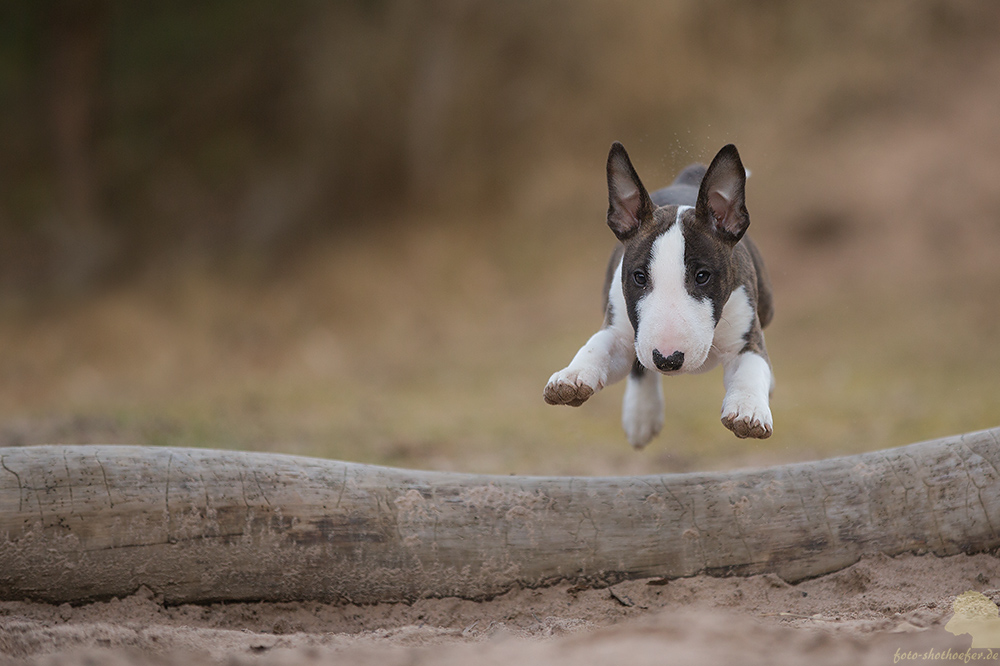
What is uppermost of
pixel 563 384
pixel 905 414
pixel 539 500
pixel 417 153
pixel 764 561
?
pixel 417 153

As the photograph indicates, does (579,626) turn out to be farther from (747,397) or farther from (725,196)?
(725,196)

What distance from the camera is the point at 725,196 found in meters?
2.98

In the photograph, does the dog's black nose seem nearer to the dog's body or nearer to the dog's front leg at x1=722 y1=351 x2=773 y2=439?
the dog's body

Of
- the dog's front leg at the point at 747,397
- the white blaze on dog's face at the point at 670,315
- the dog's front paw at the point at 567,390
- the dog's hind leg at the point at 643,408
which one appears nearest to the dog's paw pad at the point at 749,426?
the dog's front leg at the point at 747,397

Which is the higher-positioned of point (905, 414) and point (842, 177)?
point (842, 177)

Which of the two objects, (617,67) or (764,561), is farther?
(617,67)

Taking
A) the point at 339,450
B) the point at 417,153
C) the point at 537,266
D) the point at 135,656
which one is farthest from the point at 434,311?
the point at 135,656

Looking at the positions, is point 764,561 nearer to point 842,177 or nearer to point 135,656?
point 135,656

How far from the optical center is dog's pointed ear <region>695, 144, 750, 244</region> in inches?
116

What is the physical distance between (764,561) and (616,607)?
2.01ft

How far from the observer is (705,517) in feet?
11.0

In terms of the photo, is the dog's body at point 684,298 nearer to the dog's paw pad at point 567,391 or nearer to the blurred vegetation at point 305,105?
the dog's paw pad at point 567,391

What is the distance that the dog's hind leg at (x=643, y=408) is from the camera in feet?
13.2

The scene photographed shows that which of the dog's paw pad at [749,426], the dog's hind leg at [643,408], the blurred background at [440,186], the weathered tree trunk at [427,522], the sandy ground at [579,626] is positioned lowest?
the sandy ground at [579,626]
